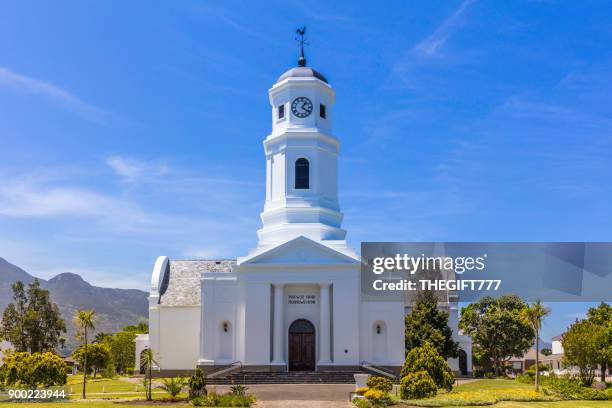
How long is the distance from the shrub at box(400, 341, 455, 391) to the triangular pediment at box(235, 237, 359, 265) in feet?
45.5

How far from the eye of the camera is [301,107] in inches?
1998

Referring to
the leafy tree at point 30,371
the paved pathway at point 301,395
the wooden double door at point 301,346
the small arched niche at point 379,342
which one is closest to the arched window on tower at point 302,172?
the wooden double door at point 301,346

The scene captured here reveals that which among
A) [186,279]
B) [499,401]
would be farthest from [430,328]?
[499,401]

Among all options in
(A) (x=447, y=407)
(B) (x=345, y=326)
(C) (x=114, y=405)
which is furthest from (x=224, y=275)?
(A) (x=447, y=407)

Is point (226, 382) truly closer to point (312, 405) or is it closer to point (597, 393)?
point (312, 405)

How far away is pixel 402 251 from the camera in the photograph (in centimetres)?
4962

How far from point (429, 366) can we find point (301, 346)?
51.6 ft

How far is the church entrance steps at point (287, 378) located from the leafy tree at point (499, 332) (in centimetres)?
2803

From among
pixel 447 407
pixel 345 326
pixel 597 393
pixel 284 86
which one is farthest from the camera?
pixel 284 86

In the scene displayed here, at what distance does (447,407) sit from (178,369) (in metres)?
28.3

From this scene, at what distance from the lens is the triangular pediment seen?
154 feet

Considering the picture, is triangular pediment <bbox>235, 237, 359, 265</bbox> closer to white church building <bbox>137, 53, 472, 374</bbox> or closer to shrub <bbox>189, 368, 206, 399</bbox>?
white church building <bbox>137, 53, 472, 374</bbox>

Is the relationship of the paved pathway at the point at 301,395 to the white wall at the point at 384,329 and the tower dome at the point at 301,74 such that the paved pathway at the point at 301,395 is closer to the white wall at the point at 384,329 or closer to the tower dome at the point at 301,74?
the white wall at the point at 384,329

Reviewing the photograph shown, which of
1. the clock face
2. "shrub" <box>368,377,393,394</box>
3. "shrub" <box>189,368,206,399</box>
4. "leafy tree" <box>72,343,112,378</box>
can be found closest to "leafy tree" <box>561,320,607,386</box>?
"shrub" <box>368,377,393,394</box>
